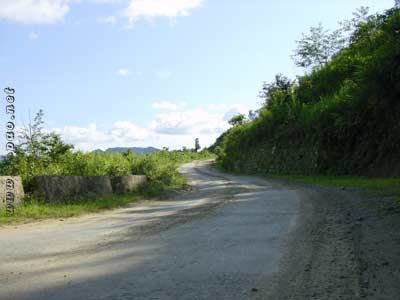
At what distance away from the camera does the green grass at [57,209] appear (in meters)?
11.3

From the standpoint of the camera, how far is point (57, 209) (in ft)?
41.2

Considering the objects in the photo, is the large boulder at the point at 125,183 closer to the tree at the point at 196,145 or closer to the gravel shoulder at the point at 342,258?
the gravel shoulder at the point at 342,258

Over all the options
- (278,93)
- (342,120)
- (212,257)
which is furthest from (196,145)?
(212,257)

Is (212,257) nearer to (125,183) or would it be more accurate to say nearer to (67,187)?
(67,187)

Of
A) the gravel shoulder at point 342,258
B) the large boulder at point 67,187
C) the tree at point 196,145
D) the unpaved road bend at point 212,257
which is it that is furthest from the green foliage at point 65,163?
the tree at point 196,145

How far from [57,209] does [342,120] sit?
60.4 feet

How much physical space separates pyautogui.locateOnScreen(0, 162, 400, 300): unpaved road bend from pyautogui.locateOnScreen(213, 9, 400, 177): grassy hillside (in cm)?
1162

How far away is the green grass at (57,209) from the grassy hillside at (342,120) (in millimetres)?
12292

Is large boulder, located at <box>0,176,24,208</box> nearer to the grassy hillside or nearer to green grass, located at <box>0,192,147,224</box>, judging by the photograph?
green grass, located at <box>0,192,147,224</box>

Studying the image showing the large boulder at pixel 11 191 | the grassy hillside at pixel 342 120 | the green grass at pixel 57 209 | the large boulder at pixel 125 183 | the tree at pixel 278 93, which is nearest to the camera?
the green grass at pixel 57 209

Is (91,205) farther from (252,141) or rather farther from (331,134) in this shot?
(252,141)

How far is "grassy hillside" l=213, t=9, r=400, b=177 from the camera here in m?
20.8

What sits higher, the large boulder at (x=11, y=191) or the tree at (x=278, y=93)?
the tree at (x=278, y=93)

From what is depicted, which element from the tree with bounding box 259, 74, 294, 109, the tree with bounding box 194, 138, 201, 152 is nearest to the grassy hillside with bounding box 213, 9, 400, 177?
the tree with bounding box 259, 74, 294, 109
